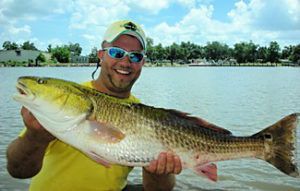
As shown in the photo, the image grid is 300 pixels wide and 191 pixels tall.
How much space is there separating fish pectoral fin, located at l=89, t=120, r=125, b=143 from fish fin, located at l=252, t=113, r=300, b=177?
130cm

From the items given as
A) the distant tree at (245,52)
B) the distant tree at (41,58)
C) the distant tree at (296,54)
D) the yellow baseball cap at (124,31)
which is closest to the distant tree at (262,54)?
the distant tree at (245,52)

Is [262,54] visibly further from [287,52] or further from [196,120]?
[196,120]

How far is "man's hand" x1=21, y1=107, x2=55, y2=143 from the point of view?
350 cm

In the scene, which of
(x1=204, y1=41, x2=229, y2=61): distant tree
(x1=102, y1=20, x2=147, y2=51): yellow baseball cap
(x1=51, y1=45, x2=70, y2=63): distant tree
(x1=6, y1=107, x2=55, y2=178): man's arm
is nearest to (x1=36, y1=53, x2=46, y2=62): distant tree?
(x1=51, y1=45, x2=70, y2=63): distant tree

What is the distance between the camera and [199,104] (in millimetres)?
24422

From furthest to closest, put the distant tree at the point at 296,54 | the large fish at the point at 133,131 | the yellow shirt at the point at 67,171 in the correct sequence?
the distant tree at the point at 296,54, the yellow shirt at the point at 67,171, the large fish at the point at 133,131

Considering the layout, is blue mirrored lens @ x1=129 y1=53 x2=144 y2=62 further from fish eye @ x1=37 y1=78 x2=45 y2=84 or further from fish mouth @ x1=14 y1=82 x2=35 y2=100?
fish mouth @ x1=14 y1=82 x2=35 y2=100

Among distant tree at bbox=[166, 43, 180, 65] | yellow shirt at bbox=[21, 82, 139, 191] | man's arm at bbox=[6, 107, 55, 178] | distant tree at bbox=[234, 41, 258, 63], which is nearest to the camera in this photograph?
man's arm at bbox=[6, 107, 55, 178]

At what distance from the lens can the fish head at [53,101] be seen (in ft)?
10.8

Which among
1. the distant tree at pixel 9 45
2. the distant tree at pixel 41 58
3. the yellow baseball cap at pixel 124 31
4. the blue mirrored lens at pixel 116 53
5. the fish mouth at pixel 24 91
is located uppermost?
the distant tree at pixel 9 45

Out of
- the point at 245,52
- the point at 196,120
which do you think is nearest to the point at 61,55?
the point at 245,52

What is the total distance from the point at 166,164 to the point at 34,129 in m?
1.13

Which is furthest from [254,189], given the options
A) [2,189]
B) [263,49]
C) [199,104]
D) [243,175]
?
[263,49]

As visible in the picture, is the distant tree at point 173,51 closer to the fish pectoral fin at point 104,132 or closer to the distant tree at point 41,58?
the distant tree at point 41,58
